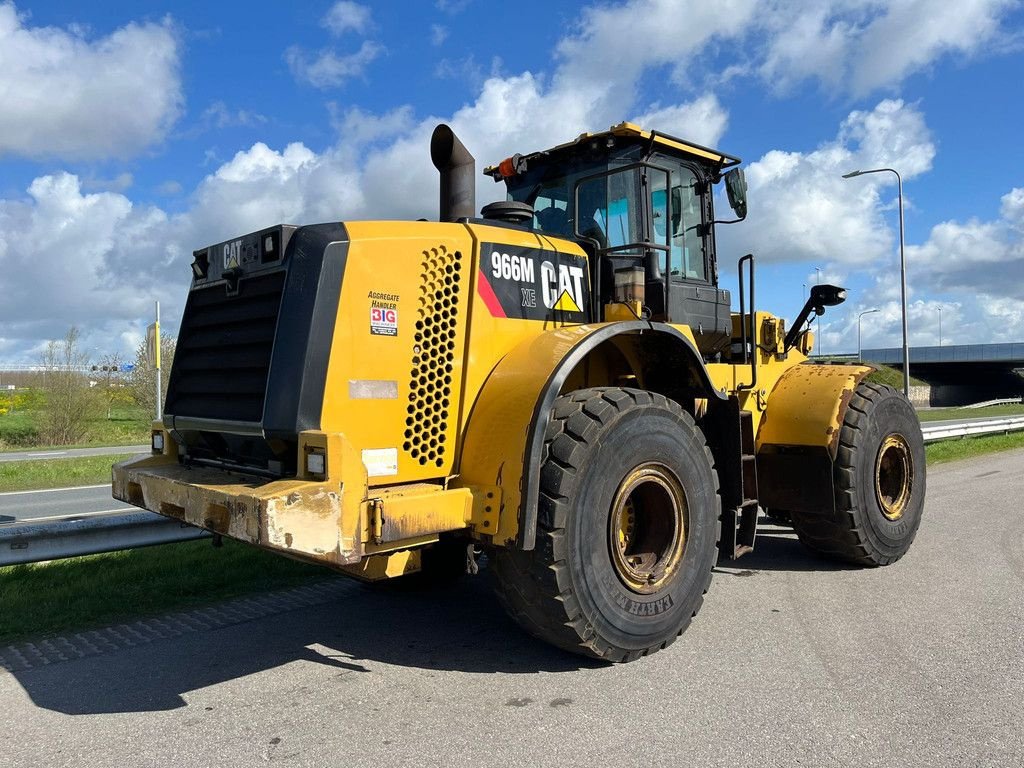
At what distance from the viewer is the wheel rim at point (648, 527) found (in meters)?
4.04

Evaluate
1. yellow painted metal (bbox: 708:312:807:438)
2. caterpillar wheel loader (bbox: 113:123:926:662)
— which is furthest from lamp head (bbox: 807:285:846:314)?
caterpillar wheel loader (bbox: 113:123:926:662)

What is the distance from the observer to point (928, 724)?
326 centimetres

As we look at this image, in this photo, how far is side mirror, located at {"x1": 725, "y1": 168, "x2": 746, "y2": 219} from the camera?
569 cm

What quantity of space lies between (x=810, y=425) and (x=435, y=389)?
316 centimetres

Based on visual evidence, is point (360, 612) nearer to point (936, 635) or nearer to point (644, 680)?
point (644, 680)

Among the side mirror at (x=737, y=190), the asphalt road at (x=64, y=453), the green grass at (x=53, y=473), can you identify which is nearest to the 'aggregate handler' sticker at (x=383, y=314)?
the side mirror at (x=737, y=190)

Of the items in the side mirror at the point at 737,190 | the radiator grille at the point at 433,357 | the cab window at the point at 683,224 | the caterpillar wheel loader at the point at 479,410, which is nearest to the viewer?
the caterpillar wheel loader at the point at 479,410

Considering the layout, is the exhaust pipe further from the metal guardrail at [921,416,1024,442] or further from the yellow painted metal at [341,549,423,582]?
the metal guardrail at [921,416,1024,442]

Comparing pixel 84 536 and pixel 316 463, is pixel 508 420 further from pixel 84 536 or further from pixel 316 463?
pixel 84 536

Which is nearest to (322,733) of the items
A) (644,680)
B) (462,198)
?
(644,680)

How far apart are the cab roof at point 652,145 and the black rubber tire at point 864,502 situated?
2.03 metres

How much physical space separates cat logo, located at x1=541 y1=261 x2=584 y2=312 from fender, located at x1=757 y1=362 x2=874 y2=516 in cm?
213

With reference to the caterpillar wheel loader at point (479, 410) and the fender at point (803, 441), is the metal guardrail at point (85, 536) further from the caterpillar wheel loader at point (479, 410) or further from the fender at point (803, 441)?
the fender at point (803, 441)

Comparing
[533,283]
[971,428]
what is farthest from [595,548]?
[971,428]
